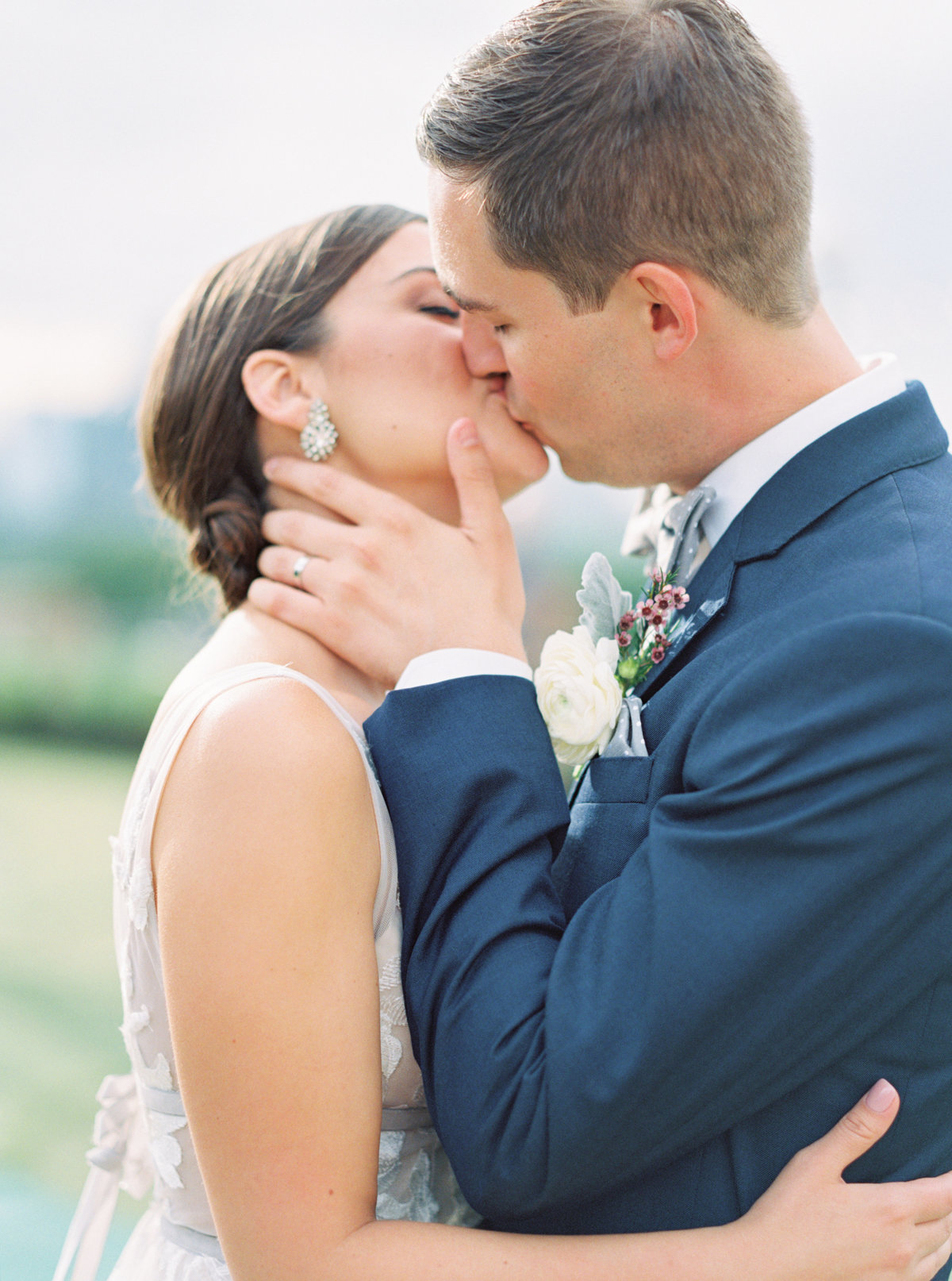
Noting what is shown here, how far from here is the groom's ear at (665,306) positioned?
1758mm

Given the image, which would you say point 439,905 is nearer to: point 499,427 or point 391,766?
point 391,766

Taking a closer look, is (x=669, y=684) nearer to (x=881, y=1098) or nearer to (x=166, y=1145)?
(x=881, y=1098)

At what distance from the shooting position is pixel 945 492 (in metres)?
1.60

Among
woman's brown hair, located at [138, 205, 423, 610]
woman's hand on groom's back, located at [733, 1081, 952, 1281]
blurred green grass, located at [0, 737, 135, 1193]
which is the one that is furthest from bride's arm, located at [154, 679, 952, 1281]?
blurred green grass, located at [0, 737, 135, 1193]

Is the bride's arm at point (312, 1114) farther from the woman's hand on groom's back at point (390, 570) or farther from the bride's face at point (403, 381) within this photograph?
the bride's face at point (403, 381)

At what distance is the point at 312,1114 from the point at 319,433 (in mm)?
1218

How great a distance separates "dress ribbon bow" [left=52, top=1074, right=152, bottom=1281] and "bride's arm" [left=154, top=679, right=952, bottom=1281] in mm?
795

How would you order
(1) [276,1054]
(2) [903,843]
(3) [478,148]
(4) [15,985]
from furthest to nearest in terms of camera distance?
(4) [15,985]
(3) [478,148]
(1) [276,1054]
(2) [903,843]

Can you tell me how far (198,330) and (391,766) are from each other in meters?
1.06

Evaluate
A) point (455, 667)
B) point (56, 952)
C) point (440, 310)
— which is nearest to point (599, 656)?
point (455, 667)

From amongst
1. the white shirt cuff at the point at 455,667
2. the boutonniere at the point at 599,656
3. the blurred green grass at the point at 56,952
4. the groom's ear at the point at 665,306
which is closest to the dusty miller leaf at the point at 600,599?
the boutonniere at the point at 599,656

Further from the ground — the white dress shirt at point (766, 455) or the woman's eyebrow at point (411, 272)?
the woman's eyebrow at point (411, 272)

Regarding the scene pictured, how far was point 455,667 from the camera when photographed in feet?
5.67

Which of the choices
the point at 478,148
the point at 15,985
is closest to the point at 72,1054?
the point at 15,985
